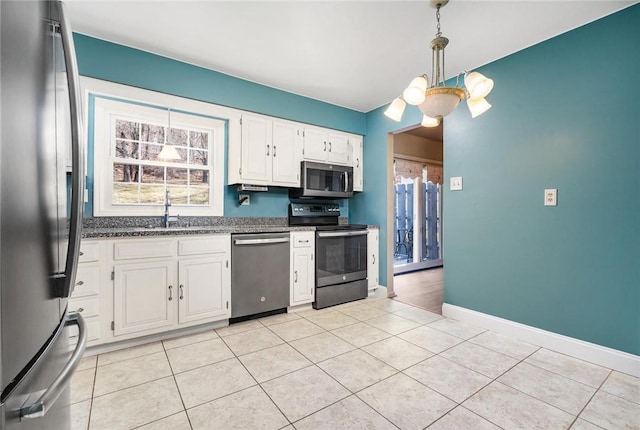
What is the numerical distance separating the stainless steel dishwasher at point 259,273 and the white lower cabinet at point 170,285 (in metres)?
0.08

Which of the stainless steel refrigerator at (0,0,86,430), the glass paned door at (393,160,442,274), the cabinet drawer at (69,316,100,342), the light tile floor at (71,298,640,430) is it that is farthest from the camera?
the glass paned door at (393,160,442,274)

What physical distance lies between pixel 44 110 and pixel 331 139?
338cm

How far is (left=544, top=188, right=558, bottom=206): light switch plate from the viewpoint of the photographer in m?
2.37

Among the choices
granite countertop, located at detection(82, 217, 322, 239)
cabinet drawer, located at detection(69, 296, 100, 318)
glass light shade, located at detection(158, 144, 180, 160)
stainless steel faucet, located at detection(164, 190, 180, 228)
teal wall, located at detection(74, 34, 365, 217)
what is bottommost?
cabinet drawer, located at detection(69, 296, 100, 318)

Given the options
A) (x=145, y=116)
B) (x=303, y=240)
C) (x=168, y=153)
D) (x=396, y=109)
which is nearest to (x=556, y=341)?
(x=396, y=109)

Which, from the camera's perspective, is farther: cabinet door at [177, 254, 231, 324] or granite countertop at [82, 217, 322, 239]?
cabinet door at [177, 254, 231, 324]

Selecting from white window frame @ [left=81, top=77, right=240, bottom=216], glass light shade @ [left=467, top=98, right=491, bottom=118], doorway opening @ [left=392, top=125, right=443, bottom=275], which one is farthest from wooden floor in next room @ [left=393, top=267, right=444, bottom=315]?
white window frame @ [left=81, top=77, right=240, bottom=216]

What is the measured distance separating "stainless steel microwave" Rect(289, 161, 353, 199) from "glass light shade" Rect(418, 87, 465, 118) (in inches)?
76.0

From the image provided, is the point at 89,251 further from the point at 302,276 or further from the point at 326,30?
the point at 326,30

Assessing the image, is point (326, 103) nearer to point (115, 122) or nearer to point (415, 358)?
point (115, 122)

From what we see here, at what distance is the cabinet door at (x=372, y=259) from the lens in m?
3.82

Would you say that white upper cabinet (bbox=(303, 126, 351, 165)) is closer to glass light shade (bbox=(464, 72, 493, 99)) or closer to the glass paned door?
the glass paned door

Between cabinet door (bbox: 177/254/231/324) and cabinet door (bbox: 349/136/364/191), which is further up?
cabinet door (bbox: 349/136/364/191)

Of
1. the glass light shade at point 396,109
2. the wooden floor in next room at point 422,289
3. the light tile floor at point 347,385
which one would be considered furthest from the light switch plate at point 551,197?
the wooden floor in next room at point 422,289
